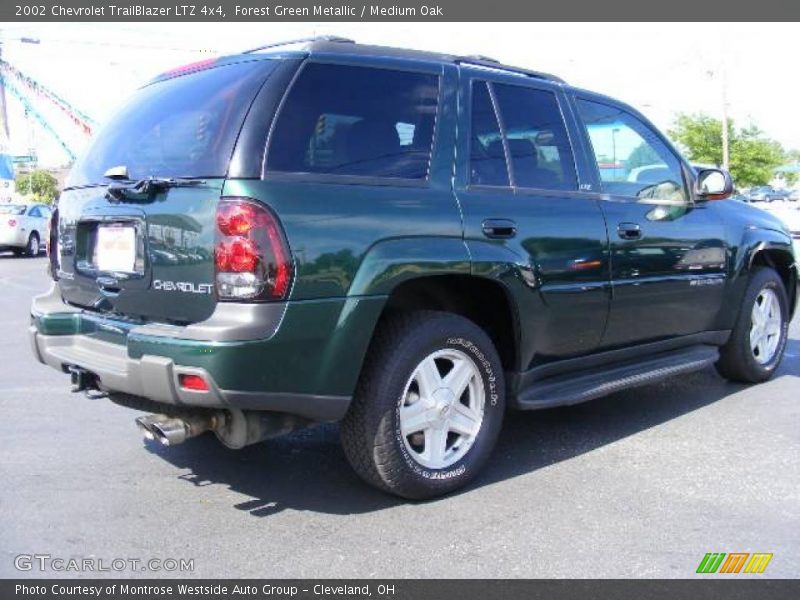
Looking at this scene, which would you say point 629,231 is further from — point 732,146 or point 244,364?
point 732,146

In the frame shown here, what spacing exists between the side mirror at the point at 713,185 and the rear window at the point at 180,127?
10.1 ft

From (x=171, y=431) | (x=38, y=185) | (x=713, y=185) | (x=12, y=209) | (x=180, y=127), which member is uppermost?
(x=180, y=127)

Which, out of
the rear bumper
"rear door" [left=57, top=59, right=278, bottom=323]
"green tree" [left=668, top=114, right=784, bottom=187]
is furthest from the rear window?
"green tree" [left=668, top=114, right=784, bottom=187]

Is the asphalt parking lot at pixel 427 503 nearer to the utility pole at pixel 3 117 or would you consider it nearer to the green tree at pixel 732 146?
the green tree at pixel 732 146

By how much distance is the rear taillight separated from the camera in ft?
9.78

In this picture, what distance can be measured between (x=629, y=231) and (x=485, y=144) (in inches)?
44.3

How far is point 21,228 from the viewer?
20109 millimetres

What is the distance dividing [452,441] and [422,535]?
0.63 metres

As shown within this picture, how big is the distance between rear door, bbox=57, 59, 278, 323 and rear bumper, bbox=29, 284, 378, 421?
14cm

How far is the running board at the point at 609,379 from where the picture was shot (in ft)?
13.1

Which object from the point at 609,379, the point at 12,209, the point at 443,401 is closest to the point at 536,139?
the point at 609,379

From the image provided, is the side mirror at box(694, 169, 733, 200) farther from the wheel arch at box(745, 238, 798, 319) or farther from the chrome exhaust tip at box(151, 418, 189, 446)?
the chrome exhaust tip at box(151, 418, 189, 446)
